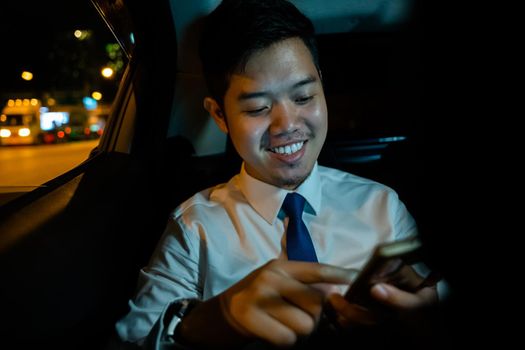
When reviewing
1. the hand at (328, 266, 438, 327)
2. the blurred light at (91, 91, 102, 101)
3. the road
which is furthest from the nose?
the blurred light at (91, 91, 102, 101)

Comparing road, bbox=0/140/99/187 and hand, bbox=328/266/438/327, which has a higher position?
road, bbox=0/140/99/187

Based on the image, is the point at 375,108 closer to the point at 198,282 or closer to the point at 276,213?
the point at 276,213

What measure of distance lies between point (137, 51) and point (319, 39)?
1.02 metres

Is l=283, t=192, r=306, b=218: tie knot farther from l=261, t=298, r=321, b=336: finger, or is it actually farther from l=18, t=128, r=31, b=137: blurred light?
l=18, t=128, r=31, b=137: blurred light

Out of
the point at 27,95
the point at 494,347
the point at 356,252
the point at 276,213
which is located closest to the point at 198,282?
the point at 276,213

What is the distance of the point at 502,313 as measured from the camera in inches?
27.3

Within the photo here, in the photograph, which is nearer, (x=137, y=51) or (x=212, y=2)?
(x=212, y=2)

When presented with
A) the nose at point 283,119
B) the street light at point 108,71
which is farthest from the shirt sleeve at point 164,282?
the street light at point 108,71

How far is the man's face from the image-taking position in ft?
4.79

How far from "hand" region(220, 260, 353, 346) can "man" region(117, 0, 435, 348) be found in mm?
116

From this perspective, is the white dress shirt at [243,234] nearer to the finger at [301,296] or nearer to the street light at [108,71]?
the finger at [301,296]

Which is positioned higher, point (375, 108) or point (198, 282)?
point (375, 108)

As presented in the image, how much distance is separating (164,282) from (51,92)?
2786 cm

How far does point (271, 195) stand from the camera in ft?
5.32
